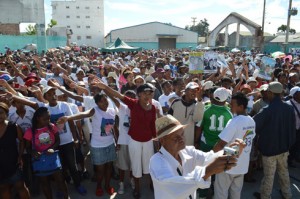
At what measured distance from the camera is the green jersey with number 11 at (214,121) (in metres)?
4.02

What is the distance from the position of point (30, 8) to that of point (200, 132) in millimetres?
47319

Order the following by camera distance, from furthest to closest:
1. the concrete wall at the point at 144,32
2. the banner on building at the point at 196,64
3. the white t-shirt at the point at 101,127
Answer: the concrete wall at the point at 144,32
the banner on building at the point at 196,64
the white t-shirt at the point at 101,127

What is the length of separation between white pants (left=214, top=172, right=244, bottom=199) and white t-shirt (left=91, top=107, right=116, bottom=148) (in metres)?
1.86

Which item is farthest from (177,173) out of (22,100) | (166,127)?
(22,100)

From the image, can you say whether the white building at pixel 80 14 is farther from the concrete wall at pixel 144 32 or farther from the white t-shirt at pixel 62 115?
the white t-shirt at pixel 62 115

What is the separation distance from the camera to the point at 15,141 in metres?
3.72

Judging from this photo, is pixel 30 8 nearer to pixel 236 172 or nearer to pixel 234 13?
pixel 234 13

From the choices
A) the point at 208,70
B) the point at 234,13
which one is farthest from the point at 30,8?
the point at 208,70

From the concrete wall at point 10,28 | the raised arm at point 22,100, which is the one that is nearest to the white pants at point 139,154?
the raised arm at point 22,100

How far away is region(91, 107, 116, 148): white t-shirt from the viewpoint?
4453 millimetres

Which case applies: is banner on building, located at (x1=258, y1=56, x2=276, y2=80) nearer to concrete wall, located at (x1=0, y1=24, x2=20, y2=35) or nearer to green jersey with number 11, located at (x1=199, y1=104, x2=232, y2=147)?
green jersey with number 11, located at (x1=199, y1=104, x2=232, y2=147)

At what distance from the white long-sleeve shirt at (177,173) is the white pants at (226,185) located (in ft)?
4.76

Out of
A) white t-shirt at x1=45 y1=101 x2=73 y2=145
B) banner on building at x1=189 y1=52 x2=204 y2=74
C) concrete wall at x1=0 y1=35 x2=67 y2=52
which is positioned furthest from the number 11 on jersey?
concrete wall at x1=0 y1=35 x2=67 y2=52

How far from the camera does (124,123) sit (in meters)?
4.62
